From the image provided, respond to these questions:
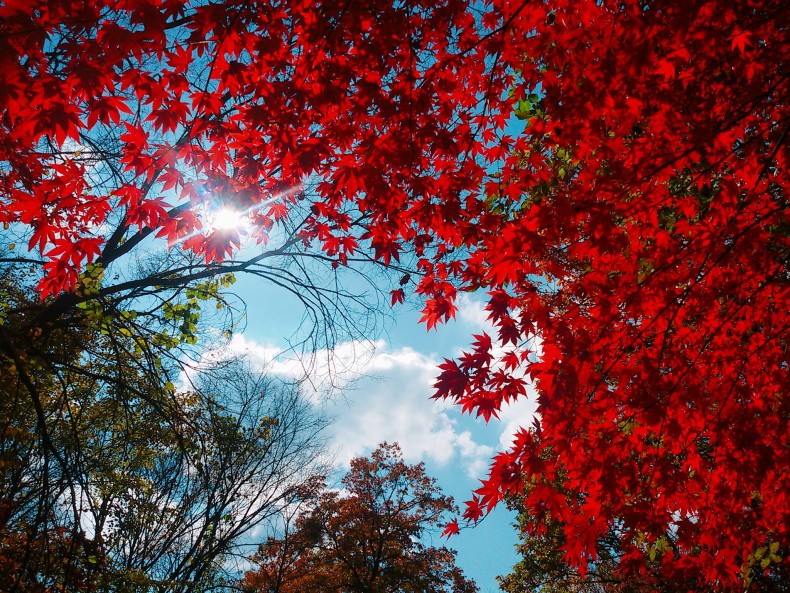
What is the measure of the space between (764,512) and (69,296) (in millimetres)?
7795

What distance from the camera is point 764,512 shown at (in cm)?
427

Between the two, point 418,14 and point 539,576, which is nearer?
point 418,14

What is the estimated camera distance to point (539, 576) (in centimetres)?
1345

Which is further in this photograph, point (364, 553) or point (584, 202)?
point (364, 553)

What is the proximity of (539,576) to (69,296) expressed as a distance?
1405 centimetres

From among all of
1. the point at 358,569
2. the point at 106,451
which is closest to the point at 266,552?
the point at 358,569

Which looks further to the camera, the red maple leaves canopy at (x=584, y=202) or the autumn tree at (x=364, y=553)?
the autumn tree at (x=364, y=553)

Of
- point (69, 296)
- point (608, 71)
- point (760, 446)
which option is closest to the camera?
point (608, 71)

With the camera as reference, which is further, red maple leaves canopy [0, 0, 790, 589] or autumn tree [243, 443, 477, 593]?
autumn tree [243, 443, 477, 593]

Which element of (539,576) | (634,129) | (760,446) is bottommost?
(760,446)

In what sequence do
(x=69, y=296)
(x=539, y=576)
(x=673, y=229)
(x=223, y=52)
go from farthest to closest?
(x=539, y=576) < (x=69, y=296) < (x=673, y=229) < (x=223, y=52)

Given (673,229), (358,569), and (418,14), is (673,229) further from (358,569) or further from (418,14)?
(358,569)

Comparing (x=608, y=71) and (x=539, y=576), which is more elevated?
(x=608, y=71)

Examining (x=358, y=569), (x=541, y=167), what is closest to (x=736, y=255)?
(x=541, y=167)
